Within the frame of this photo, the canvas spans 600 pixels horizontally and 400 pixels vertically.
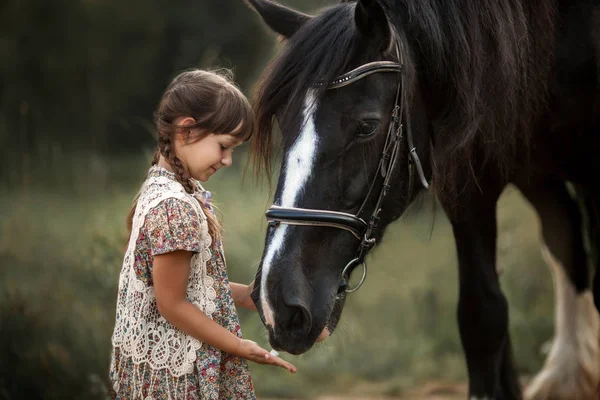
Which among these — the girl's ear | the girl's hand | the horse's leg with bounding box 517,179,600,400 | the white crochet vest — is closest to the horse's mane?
the girl's ear

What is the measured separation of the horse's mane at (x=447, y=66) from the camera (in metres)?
2.14

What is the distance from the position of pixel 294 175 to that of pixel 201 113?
30 cm

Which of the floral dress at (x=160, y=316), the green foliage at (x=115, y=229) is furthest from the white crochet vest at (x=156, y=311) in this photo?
the green foliage at (x=115, y=229)

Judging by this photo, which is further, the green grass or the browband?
the green grass

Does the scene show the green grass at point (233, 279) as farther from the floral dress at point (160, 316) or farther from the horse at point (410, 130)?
the floral dress at point (160, 316)

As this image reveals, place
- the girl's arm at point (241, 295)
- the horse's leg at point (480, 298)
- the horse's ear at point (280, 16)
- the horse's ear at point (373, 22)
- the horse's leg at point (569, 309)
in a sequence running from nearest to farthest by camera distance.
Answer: the horse's ear at point (373, 22), the girl's arm at point (241, 295), the horse's ear at point (280, 16), the horse's leg at point (480, 298), the horse's leg at point (569, 309)

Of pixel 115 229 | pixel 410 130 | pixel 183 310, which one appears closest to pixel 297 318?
pixel 183 310

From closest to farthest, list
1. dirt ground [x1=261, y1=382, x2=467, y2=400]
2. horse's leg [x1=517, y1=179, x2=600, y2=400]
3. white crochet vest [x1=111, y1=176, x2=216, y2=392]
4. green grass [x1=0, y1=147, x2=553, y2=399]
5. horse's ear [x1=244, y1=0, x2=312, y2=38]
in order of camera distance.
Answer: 1. white crochet vest [x1=111, y1=176, x2=216, y2=392]
2. horse's ear [x1=244, y1=0, x2=312, y2=38]
3. green grass [x1=0, y1=147, x2=553, y2=399]
4. horse's leg [x1=517, y1=179, x2=600, y2=400]
5. dirt ground [x1=261, y1=382, x2=467, y2=400]

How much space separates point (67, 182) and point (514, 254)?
9.65ft

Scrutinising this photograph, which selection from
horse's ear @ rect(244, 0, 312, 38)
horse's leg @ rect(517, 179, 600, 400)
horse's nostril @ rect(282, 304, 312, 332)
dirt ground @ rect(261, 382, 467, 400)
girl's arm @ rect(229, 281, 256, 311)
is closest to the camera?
horse's nostril @ rect(282, 304, 312, 332)

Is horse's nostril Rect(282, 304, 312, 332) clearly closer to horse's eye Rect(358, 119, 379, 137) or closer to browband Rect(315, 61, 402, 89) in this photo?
horse's eye Rect(358, 119, 379, 137)

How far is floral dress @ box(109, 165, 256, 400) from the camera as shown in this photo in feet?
6.39

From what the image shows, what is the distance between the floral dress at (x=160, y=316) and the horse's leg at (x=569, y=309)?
2238 mm

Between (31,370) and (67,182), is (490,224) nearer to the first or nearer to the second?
(31,370)
